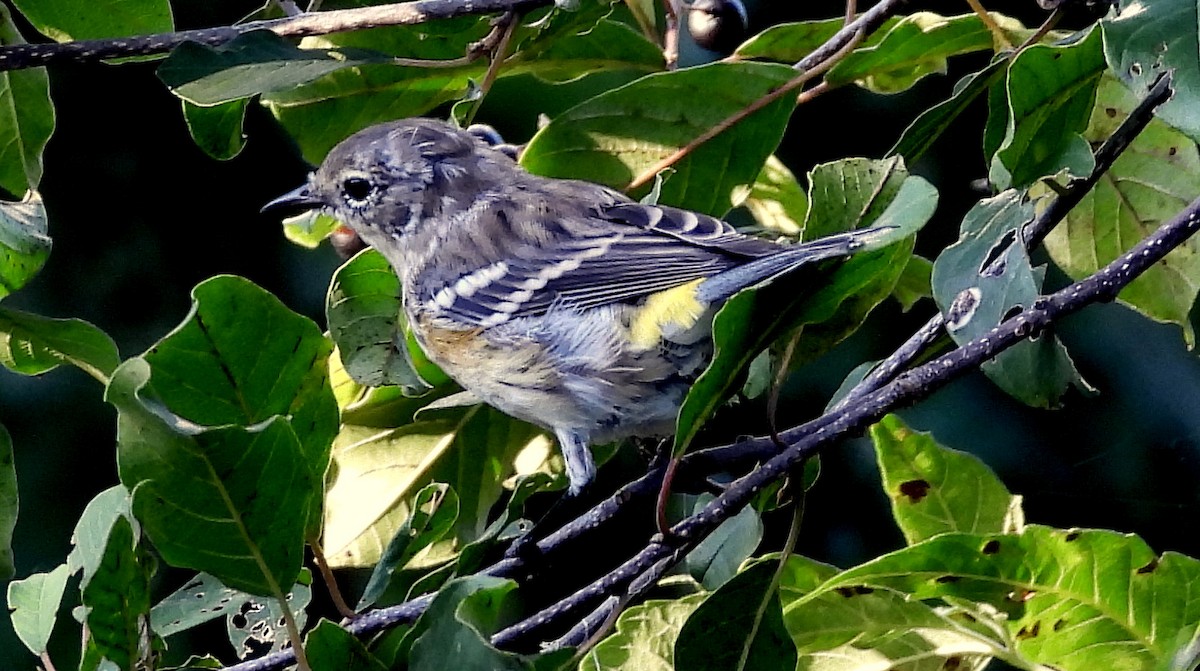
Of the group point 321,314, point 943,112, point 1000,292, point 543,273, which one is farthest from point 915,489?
point 321,314

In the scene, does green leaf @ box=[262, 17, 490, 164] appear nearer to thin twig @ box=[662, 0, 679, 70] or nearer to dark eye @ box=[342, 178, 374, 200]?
dark eye @ box=[342, 178, 374, 200]

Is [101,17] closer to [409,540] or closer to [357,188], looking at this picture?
[357,188]

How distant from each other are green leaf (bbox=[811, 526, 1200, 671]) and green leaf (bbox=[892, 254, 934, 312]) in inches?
23.3

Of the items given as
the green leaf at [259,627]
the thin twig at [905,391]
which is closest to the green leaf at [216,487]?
the thin twig at [905,391]

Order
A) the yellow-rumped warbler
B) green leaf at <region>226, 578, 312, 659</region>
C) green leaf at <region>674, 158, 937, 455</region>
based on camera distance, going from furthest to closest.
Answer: the yellow-rumped warbler
green leaf at <region>226, 578, 312, 659</region>
green leaf at <region>674, 158, 937, 455</region>

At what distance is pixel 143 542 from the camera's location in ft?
4.36

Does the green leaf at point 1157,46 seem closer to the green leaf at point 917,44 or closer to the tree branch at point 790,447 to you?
the tree branch at point 790,447

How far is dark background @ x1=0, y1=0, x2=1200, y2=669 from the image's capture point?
11.6 feet

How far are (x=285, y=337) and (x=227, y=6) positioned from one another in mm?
2879

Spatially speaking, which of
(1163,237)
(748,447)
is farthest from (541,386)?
(1163,237)

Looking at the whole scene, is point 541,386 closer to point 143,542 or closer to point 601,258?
point 601,258

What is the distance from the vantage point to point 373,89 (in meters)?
2.08

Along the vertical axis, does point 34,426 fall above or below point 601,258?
below

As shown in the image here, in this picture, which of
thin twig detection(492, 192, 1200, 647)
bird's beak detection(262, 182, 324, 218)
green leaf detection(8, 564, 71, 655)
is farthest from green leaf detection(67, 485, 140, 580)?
bird's beak detection(262, 182, 324, 218)
